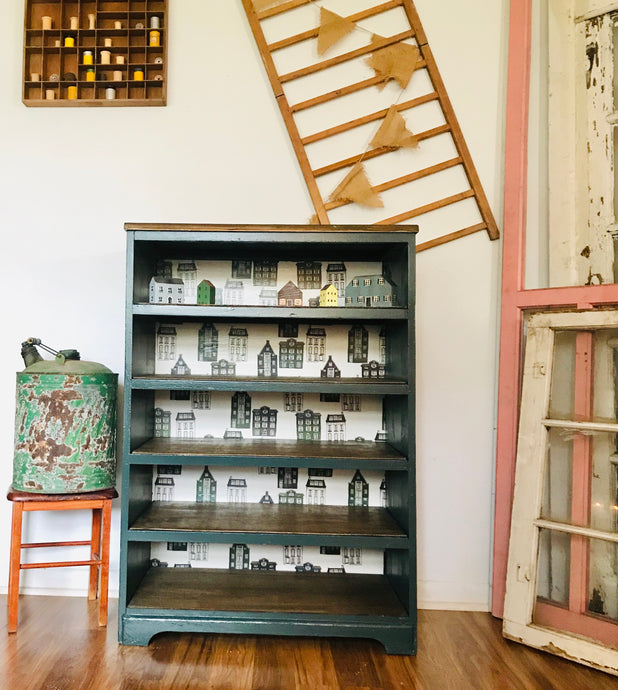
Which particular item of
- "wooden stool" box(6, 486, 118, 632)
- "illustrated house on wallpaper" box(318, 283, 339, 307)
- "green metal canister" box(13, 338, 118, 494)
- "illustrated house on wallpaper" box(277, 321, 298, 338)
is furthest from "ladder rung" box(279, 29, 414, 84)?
"wooden stool" box(6, 486, 118, 632)

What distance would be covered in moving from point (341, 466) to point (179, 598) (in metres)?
0.85

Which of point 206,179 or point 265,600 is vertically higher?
point 206,179

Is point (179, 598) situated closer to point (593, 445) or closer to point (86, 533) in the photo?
point (86, 533)

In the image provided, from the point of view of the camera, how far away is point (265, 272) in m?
2.36

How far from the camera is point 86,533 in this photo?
2.37m

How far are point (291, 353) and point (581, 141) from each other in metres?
1.59

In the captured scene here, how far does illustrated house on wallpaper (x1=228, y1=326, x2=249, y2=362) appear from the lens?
2.34 m

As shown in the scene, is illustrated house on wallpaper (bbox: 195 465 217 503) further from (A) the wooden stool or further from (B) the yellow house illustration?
(B) the yellow house illustration

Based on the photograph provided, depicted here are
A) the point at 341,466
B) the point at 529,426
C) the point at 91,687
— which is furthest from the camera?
the point at 529,426

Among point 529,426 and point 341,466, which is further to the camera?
point 529,426

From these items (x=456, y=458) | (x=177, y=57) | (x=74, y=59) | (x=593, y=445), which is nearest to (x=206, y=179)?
(x=177, y=57)

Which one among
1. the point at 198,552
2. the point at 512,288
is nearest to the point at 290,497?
the point at 198,552

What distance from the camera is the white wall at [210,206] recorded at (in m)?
2.33

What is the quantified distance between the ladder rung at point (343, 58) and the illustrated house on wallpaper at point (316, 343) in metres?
1.19
